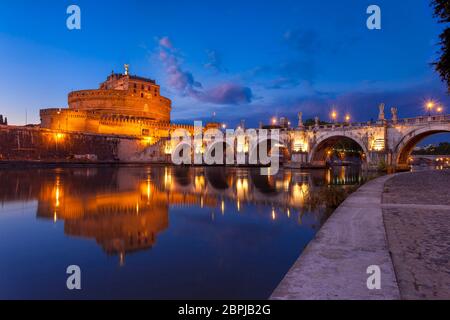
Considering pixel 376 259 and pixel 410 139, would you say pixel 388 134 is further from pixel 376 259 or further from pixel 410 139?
pixel 376 259

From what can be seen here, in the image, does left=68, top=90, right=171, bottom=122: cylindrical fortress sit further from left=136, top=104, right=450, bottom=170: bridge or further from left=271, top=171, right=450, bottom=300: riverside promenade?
left=271, top=171, right=450, bottom=300: riverside promenade

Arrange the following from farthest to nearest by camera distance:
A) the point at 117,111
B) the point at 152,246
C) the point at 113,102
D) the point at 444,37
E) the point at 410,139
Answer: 1. the point at 113,102
2. the point at 117,111
3. the point at 410,139
4. the point at 444,37
5. the point at 152,246

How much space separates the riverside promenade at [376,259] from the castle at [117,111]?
223 ft

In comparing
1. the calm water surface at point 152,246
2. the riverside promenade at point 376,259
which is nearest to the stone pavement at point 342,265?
the riverside promenade at point 376,259

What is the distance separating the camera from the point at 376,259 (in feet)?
16.6

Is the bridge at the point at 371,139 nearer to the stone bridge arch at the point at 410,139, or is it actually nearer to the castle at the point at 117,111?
the stone bridge arch at the point at 410,139

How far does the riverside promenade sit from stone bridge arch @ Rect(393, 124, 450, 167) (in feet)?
106

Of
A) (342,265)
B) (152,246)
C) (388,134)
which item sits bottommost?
(152,246)

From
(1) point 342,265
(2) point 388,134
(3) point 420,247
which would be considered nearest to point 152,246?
(1) point 342,265

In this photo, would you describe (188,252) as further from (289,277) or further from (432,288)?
(432,288)

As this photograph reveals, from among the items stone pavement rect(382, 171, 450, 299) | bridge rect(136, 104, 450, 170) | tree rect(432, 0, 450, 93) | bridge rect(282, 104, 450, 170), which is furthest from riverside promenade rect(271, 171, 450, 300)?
bridge rect(136, 104, 450, 170)

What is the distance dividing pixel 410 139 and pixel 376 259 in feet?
129

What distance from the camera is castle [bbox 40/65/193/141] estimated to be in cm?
6831
